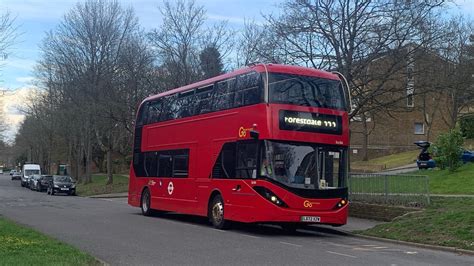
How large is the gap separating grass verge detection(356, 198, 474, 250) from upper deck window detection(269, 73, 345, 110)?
3677 millimetres

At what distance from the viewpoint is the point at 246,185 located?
54.4 feet

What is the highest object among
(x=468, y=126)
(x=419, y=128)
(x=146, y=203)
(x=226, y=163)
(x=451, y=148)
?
(x=419, y=128)

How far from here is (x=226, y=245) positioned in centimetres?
1379

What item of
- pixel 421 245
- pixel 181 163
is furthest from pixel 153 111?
pixel 421 245

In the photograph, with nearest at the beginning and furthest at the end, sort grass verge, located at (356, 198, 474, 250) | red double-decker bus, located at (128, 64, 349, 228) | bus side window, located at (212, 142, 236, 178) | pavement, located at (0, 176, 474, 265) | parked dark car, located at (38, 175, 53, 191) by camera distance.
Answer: pavement, located at (0, 176, 474, 265) < grass verge, located at (356, 198, 474, 250) < red double-decker bus, located at (128, 64, 349, 228) < bus side window, located at (212, 142, 236, 178) < parked dark car, located at (38, 175, 53, 191)

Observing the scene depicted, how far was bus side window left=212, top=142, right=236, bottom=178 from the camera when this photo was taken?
688 inches

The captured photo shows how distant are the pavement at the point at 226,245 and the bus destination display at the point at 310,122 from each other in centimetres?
300

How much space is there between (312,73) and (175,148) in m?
6.50

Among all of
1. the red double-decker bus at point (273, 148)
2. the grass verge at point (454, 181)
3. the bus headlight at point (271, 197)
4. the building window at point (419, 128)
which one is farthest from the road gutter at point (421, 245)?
the building window at point (419, 128)

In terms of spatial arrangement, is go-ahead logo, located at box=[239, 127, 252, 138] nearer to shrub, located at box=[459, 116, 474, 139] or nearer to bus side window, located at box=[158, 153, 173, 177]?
bus side window, located at box=[158, 153, 173, 177]

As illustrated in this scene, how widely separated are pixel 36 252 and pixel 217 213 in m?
8.10

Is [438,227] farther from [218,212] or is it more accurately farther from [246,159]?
[218,212]

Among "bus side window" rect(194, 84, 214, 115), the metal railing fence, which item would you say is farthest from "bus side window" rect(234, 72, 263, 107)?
the metal railing fence

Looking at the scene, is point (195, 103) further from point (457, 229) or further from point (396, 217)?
point (457, 229)
